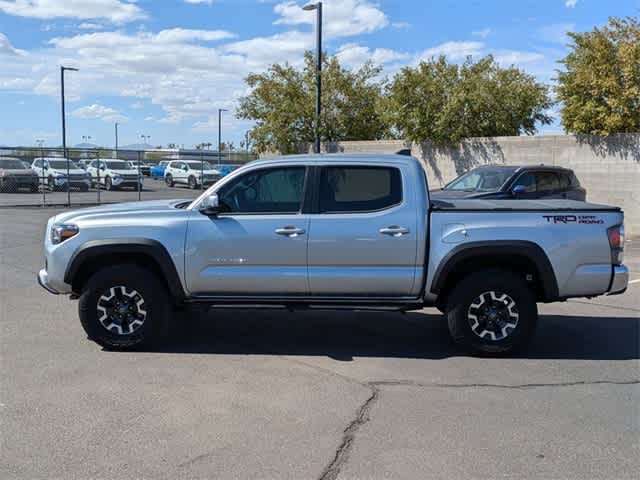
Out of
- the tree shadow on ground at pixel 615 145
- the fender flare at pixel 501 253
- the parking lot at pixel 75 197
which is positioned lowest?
the parking lot at pixel 75 197

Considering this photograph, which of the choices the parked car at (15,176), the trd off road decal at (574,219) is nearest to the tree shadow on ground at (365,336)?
the trd off road decal at (574,219)

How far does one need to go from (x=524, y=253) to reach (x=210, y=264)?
2.93m

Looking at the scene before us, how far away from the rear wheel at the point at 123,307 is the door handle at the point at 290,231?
131 cm

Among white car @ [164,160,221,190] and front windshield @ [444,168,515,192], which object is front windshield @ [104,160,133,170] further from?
front windshield @ [444,168,515,192]

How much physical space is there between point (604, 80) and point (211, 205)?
12995 millimetres

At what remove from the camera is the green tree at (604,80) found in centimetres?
1548

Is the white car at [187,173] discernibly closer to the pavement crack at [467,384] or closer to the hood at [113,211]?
the hood at [113,211]

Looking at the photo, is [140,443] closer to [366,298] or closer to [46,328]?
[366,298]

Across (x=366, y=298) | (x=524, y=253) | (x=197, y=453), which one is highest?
(x=524, y=253)

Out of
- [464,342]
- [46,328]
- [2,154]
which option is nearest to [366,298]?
[464,342]

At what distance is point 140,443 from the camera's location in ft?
13.8

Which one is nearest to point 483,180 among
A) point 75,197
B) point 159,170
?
point 75,197

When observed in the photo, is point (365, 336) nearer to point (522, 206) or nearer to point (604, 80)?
point (522, 206)

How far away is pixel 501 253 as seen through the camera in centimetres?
601
